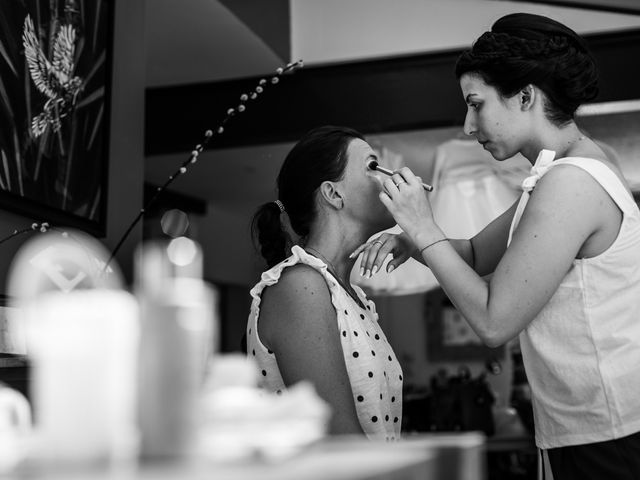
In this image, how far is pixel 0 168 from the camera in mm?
2006

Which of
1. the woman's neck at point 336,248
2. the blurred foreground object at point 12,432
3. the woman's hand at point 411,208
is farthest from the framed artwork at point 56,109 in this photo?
the blurred foreground object at point 12,432

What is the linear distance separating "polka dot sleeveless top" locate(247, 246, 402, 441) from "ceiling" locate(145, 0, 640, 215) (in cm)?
212

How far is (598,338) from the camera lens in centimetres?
131

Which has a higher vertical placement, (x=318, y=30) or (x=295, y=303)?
(x=318, y=30)

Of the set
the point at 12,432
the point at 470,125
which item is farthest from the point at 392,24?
the point at 12,432

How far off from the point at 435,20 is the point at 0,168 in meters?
2.45

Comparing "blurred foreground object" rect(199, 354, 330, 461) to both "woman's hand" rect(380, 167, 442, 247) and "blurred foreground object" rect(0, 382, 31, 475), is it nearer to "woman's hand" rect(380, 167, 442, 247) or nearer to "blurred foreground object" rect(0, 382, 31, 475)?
"blurred foreground object" rect(0, 382, 31, 475)

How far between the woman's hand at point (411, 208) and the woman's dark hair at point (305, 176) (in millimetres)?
312

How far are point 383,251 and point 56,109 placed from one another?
982mm

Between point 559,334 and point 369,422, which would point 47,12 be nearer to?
point 369,422

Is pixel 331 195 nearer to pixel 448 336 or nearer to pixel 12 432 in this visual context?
pixel 12 432

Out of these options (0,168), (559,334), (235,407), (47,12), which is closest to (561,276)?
(559,334)

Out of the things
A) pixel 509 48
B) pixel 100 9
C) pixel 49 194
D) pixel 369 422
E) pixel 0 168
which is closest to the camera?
pixel 509 48

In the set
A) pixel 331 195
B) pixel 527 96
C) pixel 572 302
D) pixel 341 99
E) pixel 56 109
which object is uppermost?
pixel 341 99
